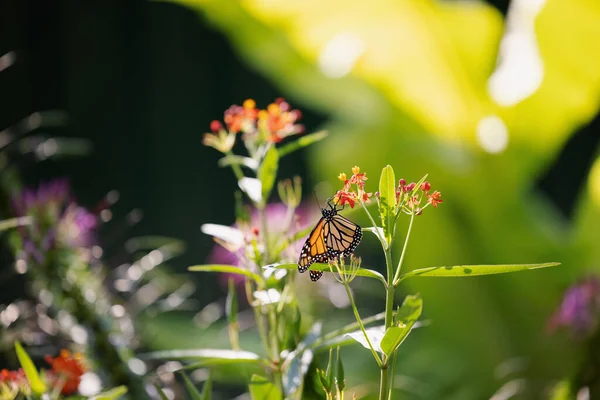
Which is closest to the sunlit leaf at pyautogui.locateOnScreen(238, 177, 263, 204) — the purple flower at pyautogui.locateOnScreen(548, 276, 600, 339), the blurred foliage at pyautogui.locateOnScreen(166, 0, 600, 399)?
the purple flower at pyautogui.locateOnScreen(548, 276, 600, 339)

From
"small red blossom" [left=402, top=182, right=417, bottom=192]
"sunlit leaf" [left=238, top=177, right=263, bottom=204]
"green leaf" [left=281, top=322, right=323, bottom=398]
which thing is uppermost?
"sunlit leaf" [left=238, top=177, right=263, bottom=204]

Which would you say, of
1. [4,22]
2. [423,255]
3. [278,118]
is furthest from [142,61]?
[278,118]

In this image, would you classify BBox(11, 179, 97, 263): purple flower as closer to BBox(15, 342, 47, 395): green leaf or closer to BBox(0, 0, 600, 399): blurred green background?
BBox(15, 342, 47, 395): green leaf

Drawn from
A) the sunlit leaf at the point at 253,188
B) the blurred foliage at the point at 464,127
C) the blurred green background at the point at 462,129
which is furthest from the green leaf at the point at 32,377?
the blurred foliage at the point at 464,127

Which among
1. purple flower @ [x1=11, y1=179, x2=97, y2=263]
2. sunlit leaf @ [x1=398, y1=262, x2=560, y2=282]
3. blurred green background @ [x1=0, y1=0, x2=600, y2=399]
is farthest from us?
blurred green background @ [x1=0, y1=0, x2=600, y2=399]

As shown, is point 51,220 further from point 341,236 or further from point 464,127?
point 464,127

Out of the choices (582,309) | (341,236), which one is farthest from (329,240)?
(582,309)

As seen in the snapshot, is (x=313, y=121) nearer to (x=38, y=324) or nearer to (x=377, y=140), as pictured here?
(x=377, y=140)
